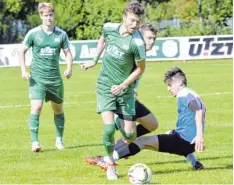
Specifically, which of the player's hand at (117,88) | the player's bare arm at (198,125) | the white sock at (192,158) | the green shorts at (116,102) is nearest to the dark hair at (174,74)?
the player's bare arm at (198,125)

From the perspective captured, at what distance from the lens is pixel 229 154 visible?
36.4 feet

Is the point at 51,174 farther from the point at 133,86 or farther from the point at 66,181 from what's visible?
the point at 133,86

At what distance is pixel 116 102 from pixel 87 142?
3.71 metres

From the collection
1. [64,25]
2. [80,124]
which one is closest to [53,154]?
[80,124]

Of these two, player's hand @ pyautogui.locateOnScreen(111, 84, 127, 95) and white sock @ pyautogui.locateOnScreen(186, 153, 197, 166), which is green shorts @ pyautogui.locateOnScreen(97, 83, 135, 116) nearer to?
player's hand @ pyautogui.locateOnScreen(111, 84, 127, 95)

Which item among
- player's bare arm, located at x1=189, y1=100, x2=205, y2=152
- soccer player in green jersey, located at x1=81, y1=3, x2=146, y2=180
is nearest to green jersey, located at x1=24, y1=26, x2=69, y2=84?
soccer player in green jersey, located at x1=81, y1=3, x2=146, y2=180

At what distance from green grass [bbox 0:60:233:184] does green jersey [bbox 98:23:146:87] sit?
1.24 meters

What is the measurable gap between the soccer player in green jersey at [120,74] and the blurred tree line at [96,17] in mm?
37637

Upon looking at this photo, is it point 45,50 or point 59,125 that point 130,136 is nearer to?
point 45,50

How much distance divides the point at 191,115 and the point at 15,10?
1894 inches

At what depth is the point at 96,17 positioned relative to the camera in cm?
5112

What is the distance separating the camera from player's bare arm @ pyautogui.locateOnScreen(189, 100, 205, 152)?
886 cm

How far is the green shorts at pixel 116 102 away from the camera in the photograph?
9164 millimetres

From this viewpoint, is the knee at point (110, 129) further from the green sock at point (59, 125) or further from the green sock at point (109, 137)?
the green sock at point (59, 125)
